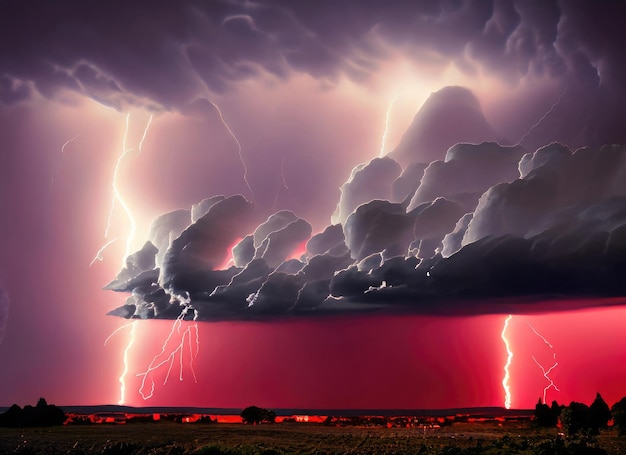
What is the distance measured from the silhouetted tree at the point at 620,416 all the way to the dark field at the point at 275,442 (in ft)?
1.94

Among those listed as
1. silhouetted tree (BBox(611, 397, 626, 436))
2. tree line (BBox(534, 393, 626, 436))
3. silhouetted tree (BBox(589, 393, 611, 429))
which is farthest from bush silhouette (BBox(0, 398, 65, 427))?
silhouetted tree (BBox(611, 397, 626, 436))

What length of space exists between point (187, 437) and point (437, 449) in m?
18.8

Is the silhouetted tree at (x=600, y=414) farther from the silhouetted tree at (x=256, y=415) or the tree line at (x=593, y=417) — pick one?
the silhouetted tree at (x=256, y=415)

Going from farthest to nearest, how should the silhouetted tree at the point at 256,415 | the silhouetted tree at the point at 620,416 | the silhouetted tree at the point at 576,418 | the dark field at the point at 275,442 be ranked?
the silhouetted tree at the point at 256,415
the silhouetted tree at the point at 576,418
the silhouetted tree at the point at 620,416
the dark field at the point at 275,442

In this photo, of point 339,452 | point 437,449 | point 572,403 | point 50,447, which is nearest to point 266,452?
point 339,452

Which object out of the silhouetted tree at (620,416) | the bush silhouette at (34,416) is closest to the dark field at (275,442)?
the silhouetted tree at (620,416)

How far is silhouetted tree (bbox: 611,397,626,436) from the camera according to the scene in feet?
159

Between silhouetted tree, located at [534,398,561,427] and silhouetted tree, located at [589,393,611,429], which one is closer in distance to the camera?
silhouetted tree, located at [589,393,611,429]

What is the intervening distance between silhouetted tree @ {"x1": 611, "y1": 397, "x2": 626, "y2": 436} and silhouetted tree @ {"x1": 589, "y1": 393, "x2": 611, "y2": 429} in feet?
2.45

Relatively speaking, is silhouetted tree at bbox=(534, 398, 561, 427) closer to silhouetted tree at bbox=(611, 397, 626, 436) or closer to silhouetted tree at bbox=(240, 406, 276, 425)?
silhouetted tree at bbox=(611, 397, 626, 436)

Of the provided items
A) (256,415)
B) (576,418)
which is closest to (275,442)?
(576,418)

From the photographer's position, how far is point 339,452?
133ft

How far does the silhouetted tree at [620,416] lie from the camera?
159 ft

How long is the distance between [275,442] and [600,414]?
21587 millimetres
